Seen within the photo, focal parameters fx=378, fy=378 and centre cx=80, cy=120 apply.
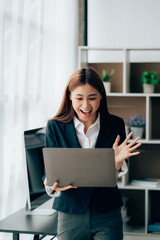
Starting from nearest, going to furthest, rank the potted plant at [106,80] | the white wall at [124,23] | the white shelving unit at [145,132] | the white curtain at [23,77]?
the white curtain at [23,77] → the potted plant at [106,80] → the white shelving unit at [145,132] → the white wall at [124,23]

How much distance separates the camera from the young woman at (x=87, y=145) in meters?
1.42

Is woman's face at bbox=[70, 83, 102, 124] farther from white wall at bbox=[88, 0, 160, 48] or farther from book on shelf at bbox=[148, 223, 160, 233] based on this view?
white wall at bbox=[88, 0, 160, 48]

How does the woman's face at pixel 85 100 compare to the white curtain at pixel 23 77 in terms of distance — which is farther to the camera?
the white curtain at pixel 23 77

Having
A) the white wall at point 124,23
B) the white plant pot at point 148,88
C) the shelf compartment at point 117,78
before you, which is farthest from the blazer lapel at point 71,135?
the white wall at point 124,23

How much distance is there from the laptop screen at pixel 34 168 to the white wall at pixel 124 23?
2450mm

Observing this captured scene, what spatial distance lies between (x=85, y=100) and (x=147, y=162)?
215cm

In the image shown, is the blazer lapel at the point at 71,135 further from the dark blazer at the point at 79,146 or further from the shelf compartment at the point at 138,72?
the shelf compartment at the point at 138,72

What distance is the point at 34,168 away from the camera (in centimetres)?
200

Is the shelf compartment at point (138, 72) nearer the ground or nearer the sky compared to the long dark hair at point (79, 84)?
nearer the sky

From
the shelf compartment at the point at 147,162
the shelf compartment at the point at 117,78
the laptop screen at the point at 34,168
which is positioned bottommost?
the shelf compartment at the point at 147,162

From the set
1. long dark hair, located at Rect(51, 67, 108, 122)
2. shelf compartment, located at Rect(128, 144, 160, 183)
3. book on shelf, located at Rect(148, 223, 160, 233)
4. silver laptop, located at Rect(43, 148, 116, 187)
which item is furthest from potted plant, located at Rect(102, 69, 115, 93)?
silver laptop, located at Rect(43, 148, 116, 187)

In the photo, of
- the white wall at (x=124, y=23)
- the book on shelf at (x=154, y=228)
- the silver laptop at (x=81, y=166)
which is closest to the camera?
the silver laptop at (x=81, y=166)

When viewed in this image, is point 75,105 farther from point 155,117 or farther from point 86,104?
point 155,117

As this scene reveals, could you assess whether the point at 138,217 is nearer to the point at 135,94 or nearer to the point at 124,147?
the point at 135,94
